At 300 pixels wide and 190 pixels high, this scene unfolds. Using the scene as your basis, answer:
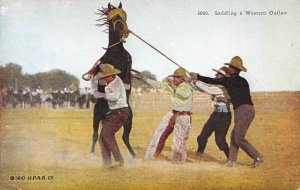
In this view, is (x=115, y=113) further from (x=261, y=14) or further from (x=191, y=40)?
(x=261, y=14)

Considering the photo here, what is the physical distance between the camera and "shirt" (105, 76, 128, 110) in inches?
266

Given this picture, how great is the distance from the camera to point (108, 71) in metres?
6.77

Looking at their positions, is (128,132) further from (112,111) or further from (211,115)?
(211,115)

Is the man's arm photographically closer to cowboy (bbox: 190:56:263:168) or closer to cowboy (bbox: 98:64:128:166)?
cowboy (bbox: 190:56:263:168)

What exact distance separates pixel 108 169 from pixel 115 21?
5.58ft

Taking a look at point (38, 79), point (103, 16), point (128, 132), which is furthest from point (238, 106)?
point (38, 79)

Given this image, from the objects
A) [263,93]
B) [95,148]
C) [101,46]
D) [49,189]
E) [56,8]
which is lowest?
[49,189]

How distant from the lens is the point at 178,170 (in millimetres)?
6961

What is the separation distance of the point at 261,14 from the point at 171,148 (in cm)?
190

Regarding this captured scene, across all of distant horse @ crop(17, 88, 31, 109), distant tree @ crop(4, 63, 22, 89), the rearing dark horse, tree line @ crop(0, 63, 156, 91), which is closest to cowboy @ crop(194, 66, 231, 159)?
tree line @ crop(0, 63, 156, 91)

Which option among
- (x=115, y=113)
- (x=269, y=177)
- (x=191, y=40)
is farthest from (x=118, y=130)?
(x=269, y=177)

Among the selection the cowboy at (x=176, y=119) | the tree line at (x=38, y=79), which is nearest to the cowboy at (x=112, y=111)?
the tree line at (x=38, y=79)

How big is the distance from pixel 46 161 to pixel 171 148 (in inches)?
57.2

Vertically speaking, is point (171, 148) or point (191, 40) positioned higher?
point (191, 40)
